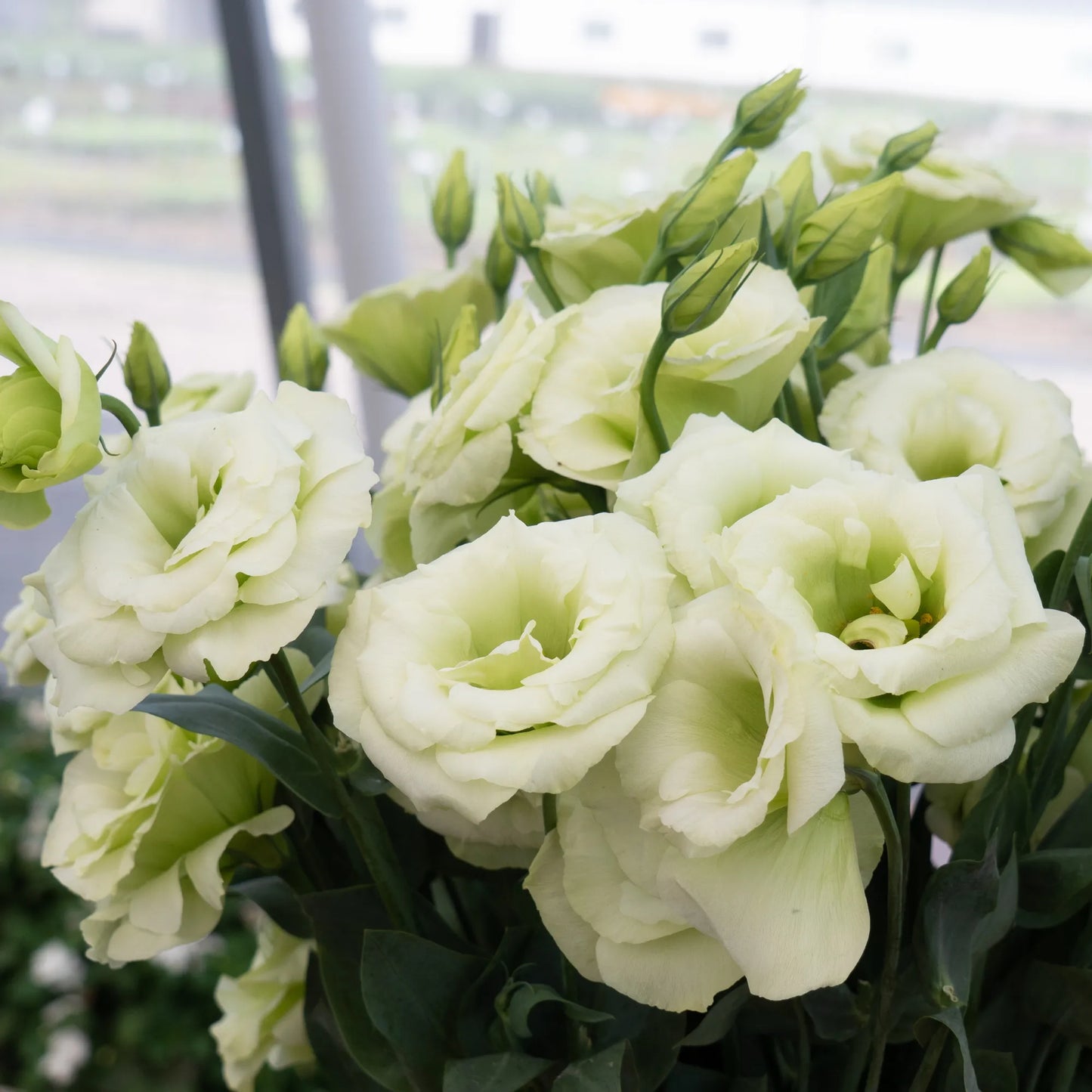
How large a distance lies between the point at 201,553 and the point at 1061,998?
236 millimetres

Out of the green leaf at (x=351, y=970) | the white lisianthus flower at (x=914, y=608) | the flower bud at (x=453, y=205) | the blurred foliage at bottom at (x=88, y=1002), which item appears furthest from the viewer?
the blurred foliage at bottom at (x=88, y=1002)

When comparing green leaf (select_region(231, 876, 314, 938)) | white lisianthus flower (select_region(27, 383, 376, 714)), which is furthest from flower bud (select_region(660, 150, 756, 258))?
green leaf (select_region(231, 876, 314, 938))

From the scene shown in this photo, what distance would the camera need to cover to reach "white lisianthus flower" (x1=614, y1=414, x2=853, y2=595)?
0.24 meters

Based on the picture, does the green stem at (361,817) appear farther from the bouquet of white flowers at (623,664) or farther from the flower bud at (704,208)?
the flower bud at (704,208)

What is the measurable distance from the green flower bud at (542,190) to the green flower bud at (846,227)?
0.31ft

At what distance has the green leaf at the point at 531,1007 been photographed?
271mm

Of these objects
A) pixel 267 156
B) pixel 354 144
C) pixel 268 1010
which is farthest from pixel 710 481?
pixel 267 156

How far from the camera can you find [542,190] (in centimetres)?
39

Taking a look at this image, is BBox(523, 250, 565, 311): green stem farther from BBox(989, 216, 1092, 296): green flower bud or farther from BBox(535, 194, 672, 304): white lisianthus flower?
BBox(989, 216, 1092, 296): green flower bud

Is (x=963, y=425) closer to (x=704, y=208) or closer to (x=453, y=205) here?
(x=704, y=208)

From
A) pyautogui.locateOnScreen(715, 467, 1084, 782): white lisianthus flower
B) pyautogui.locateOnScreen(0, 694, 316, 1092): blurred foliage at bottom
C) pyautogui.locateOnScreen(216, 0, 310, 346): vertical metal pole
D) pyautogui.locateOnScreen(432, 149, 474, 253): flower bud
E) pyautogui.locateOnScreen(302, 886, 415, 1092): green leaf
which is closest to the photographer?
pyautogui.locateOnScreen(715, 467, 1084, 782): white lisianthus flower

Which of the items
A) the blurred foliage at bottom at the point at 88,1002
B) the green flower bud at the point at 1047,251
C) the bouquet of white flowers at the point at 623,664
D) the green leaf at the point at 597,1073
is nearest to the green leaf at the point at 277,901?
the bouquet of white flowers at the point at 623,664

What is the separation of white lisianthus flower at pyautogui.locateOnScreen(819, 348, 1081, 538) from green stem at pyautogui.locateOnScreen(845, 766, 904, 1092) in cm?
9

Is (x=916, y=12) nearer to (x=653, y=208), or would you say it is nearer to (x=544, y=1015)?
(x=653, y=208)
